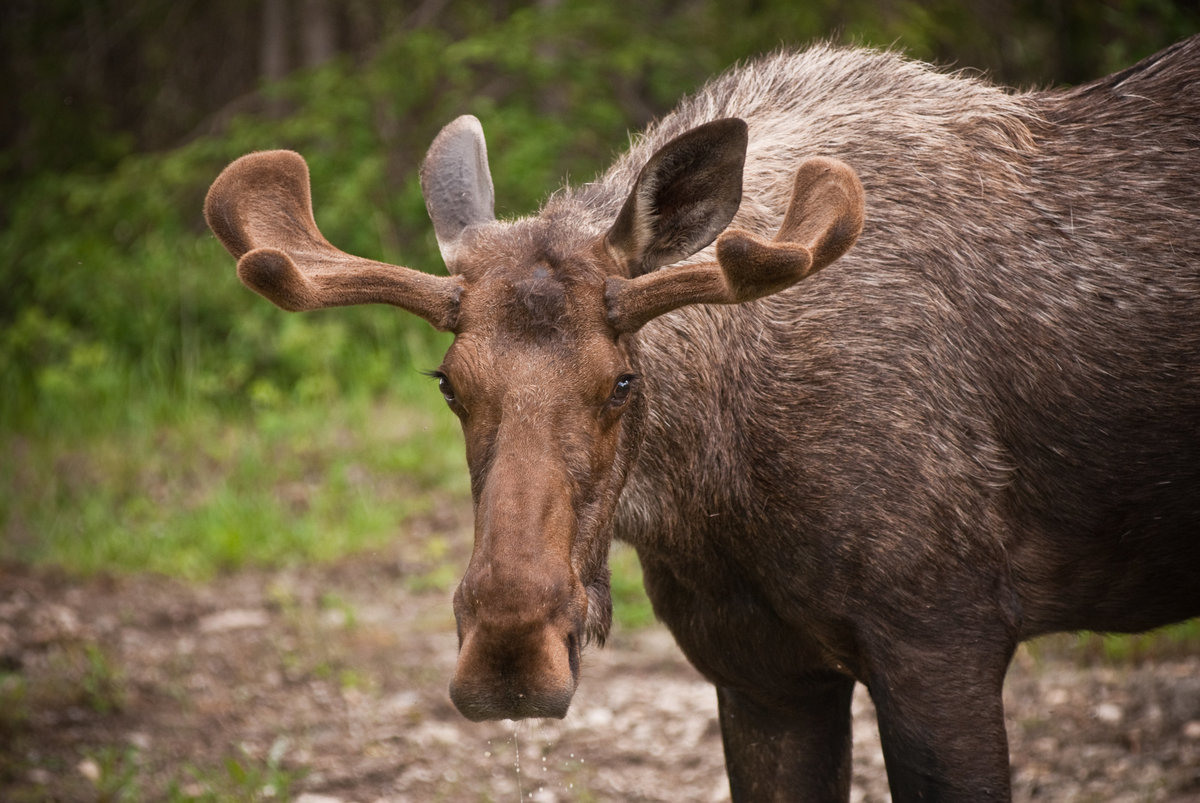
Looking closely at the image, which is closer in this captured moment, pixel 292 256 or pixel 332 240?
pixel 292 256

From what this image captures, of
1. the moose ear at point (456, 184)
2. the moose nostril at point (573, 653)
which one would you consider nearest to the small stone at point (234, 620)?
the moose ear at point (456, 184)

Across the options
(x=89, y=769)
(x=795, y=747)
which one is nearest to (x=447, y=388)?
(x=795, y=747)

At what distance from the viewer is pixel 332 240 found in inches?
366

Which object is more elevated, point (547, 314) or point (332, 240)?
point (332, 240)

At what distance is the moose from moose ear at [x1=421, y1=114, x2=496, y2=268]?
0.01m

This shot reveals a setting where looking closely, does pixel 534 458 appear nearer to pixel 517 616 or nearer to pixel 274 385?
A: pixel 517 616

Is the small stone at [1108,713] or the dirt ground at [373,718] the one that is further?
the small stone at [1108,713]

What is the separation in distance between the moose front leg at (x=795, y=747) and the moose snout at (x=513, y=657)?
1.24m

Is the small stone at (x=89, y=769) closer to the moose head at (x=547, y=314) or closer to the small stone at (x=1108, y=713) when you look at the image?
the moose head at (x=547, y=314)

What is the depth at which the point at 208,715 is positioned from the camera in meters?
5.18

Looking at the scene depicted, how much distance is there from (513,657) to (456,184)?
4.63 ft

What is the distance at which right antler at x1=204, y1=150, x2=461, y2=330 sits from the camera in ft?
9.35

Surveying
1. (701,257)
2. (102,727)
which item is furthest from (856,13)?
(102,727)

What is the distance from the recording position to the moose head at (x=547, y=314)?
8.43 feet
